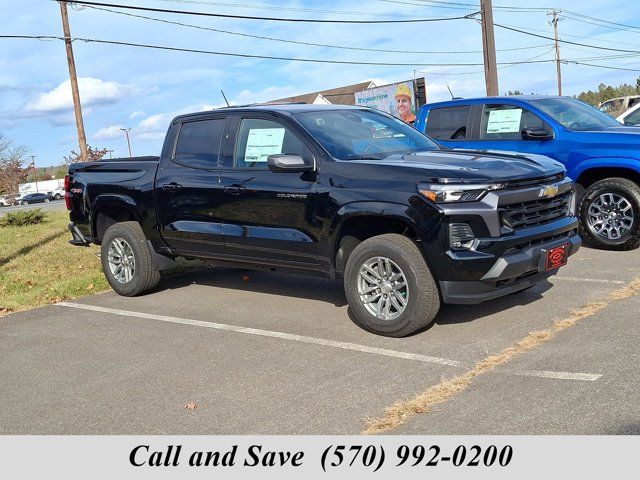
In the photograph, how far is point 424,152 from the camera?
626 cm

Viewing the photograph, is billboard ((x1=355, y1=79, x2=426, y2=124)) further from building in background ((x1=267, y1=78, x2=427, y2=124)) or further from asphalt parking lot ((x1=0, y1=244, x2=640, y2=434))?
asphalt parking lot ((x1=0, y1=244, x2=640, y2=434))

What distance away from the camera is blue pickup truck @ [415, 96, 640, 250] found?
27.7ft

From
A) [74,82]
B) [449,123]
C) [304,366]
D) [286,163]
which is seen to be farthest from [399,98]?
[304,366]

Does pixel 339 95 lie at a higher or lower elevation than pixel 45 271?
higher

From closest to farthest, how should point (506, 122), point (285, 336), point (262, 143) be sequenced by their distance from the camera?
1. point (285, 336)
2. point (262, 143)
3. point (506, 122)

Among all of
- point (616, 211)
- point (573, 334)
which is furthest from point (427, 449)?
point (616, 211)

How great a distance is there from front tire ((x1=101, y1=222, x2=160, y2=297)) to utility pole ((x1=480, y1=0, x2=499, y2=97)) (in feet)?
49.5

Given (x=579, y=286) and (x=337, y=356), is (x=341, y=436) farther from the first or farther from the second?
(x=579, y=286)

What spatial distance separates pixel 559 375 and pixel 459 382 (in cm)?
64

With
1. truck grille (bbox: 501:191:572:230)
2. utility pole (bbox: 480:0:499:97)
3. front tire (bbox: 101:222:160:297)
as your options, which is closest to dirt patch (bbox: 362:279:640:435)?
truck grille (bbox: 501:191:572:230)

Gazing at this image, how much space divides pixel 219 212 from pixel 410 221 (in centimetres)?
219

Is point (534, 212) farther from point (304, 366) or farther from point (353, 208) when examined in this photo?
point (304, 366)

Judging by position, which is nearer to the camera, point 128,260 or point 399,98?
point 128,260

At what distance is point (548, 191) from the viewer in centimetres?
568
